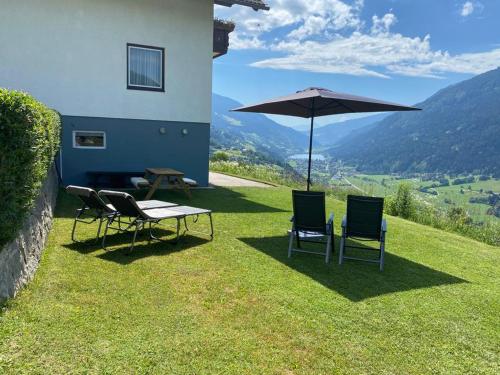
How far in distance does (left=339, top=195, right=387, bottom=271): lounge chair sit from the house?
8230 millimetres

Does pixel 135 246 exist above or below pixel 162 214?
below

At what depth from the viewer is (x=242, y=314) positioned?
12.9 feet

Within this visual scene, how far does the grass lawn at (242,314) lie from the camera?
3098mm

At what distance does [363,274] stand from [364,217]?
34.6 inches

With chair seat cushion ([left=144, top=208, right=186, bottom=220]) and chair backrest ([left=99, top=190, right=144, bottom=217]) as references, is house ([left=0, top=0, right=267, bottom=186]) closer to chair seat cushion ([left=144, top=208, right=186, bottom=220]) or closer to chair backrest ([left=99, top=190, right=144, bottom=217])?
chair seat cushion ([left=144, top=208, right=186, bottom=220])

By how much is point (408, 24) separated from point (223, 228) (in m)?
67.4

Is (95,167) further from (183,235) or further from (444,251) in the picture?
(444,251)

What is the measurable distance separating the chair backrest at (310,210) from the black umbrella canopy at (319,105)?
163 centimetres

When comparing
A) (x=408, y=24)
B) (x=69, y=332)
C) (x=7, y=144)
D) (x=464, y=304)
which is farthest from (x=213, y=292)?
(x=408, y=24)

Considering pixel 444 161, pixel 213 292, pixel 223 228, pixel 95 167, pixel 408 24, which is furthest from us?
pixel 444 161

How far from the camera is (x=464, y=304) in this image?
4.57 m

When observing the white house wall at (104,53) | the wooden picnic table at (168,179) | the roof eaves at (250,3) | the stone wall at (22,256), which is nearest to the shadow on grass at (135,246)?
the stone wall at (22,256)

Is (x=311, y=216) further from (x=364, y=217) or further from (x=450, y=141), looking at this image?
(x=450, y=141)


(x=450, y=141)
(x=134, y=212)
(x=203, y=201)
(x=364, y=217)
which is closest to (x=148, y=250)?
(x=134, y=212)
